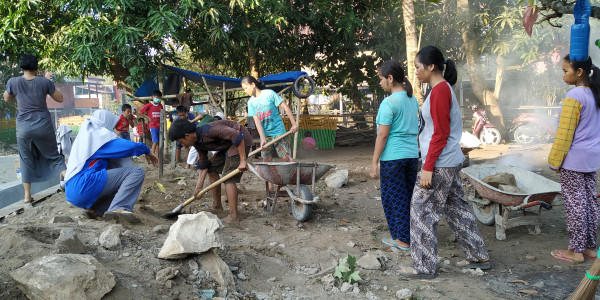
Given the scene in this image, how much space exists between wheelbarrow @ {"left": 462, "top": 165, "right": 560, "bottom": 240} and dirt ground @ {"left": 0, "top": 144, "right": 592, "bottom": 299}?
0.15 m

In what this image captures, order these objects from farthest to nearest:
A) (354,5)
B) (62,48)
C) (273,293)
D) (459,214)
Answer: (354,5)
(62,48)
(459,214)
(273,293)

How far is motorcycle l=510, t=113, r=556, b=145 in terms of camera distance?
40.7 feet

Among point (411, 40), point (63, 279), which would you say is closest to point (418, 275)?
point (63, 279)

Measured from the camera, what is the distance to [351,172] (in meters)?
8.49

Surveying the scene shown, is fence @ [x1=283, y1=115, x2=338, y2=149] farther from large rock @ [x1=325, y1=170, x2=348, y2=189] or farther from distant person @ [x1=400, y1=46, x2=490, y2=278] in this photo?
distant person @ [x1=400, y1=46, x2=490, y2=278]

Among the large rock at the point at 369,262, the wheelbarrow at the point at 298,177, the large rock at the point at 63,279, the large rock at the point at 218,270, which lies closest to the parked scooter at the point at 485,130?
the wheelbarrow at the point at 298,177

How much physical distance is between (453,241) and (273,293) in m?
2.05

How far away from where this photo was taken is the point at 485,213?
4781mm

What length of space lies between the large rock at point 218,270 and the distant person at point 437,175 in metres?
1.33

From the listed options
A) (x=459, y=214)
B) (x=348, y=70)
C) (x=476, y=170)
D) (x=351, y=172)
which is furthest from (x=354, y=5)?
(x=459, y=214)

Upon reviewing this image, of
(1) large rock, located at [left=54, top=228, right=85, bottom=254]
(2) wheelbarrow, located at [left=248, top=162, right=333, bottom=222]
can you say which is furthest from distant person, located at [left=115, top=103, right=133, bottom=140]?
(1) large rock, located at [left=54, top=228, right=85, bottom=254]

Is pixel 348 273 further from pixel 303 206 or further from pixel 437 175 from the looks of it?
pixel 303 206

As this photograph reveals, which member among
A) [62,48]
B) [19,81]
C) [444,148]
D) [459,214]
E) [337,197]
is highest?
[62,48]

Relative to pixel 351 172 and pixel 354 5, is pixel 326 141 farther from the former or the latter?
pixel 351 172
